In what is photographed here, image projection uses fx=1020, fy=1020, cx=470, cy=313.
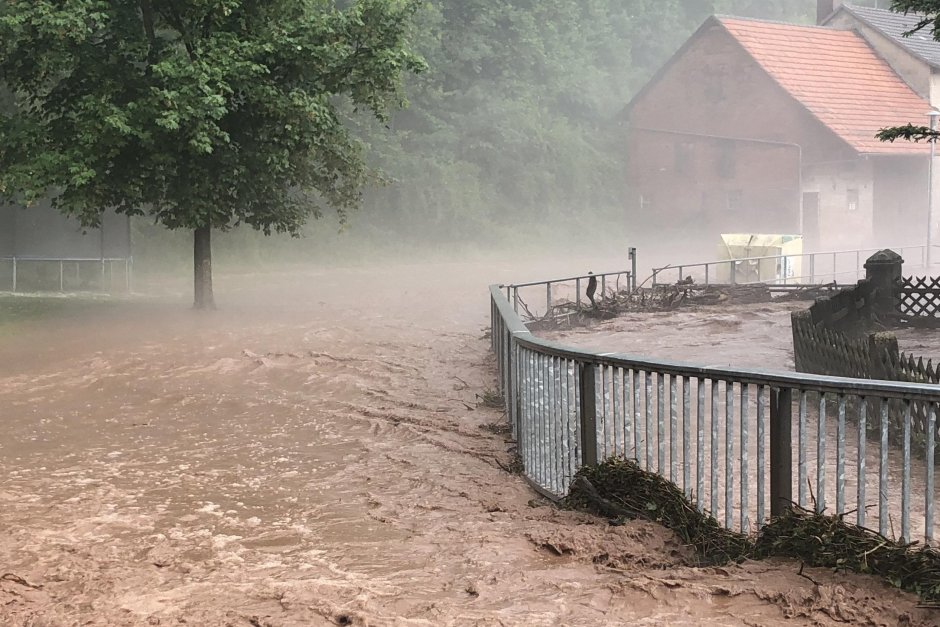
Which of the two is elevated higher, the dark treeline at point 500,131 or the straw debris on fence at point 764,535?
the dark treeline at point 500,131

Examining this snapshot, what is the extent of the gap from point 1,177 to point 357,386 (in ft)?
31.3

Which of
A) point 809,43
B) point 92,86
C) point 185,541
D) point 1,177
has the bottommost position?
point 185,541

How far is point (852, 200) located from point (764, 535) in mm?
40355

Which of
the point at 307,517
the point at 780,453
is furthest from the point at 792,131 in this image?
the point at 780,453

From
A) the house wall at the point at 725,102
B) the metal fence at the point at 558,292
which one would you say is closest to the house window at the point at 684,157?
the house wall at the point at 725,102

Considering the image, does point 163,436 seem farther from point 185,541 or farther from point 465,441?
point 185,541

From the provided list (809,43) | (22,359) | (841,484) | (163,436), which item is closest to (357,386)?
(163,436)

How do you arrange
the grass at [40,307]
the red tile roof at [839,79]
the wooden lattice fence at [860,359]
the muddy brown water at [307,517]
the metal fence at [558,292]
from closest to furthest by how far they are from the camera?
the muddy brown water at [307,517] < the wooden lattice fence at [860,359] < the grass at [40,307] < the metal fence at [558,292] < the red tile roof at [839,79]

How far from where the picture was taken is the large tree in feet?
62.2

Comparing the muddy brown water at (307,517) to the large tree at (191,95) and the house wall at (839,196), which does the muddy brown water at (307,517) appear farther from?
the house wall at (839,196)

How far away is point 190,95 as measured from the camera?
1862 centimetres

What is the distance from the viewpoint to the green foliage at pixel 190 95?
18953 mm

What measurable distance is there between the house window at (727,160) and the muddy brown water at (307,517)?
3159cm

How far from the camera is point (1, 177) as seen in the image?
63.1 ft
